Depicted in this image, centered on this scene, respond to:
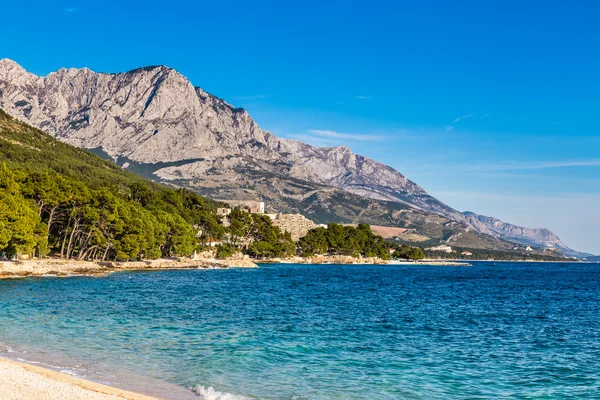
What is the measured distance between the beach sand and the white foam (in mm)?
2247

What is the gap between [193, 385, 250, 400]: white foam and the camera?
20.1m

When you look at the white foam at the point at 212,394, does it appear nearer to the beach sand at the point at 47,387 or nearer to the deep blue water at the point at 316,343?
the deep blue water at the point at 316,343

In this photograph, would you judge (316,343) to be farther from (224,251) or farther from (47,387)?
(224,251)

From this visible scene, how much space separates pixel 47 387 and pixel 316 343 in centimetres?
1757

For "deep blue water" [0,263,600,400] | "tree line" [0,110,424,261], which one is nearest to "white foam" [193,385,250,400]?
"deep blue water" [0,263,600,400]

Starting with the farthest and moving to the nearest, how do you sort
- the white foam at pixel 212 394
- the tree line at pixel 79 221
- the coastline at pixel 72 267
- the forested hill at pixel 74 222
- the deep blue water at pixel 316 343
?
the coastline at pixel 72 267
the tree line at pixel 79 221
the forested hill at pixel 74 222
the deep blue water at pixel 316 343
the white foam at pixel 212 394

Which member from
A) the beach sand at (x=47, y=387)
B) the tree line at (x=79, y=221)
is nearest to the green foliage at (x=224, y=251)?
the tree line at (x=79, y=221)

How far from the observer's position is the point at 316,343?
3294cm

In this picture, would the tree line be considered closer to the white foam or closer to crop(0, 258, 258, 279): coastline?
crop(0, 258, 258, 279): coastline

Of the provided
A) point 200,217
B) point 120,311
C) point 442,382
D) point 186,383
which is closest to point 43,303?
point 120,311

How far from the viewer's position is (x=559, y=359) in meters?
29.5

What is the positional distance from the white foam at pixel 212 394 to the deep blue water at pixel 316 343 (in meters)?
0.15

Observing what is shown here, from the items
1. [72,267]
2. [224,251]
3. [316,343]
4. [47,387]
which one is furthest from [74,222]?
[47,387]

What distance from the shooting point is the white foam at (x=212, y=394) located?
65.9 ft
